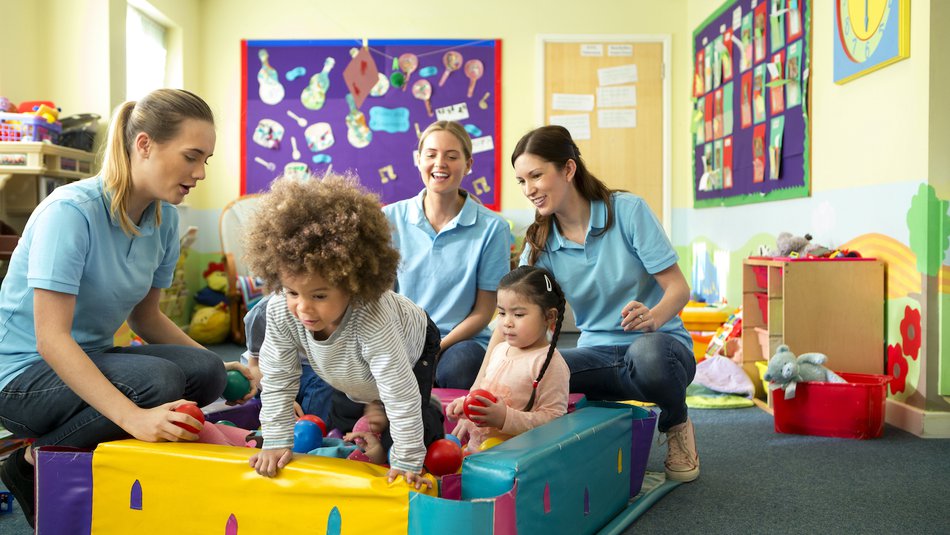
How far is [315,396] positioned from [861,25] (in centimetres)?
249

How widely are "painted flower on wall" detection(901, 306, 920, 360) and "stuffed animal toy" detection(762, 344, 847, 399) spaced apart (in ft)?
0.84

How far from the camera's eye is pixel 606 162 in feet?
18.0

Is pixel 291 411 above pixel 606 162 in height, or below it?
below

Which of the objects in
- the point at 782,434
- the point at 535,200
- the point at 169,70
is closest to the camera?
the point at 535,200

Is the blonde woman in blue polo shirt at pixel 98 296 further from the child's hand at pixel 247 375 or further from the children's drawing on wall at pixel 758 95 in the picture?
the children's drawing on wall at pixel 758 95

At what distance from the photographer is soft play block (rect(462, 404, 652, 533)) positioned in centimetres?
139

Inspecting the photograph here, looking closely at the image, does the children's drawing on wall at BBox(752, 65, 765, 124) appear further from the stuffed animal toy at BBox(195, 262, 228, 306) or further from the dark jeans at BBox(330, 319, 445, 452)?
the stuffed animal toy at BBox(195, 262, 228, 306)

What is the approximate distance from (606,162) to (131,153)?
13.6 ft

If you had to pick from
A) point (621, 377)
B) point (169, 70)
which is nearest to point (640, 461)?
point (621, 377)

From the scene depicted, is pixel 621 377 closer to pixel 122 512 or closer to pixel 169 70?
pixel 122 512

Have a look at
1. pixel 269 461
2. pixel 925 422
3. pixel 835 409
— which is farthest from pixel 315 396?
pixel 925 422

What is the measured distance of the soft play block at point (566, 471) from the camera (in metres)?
1.39

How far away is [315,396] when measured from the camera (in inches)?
85.2

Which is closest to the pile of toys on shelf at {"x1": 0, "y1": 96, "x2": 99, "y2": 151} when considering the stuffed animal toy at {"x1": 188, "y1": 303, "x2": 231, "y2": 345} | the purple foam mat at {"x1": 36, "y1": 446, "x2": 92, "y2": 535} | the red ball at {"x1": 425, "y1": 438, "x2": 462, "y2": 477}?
the stuffed animal toy at {"x1": 188, "y1": 303, "x2": 231, "y2": 345}
